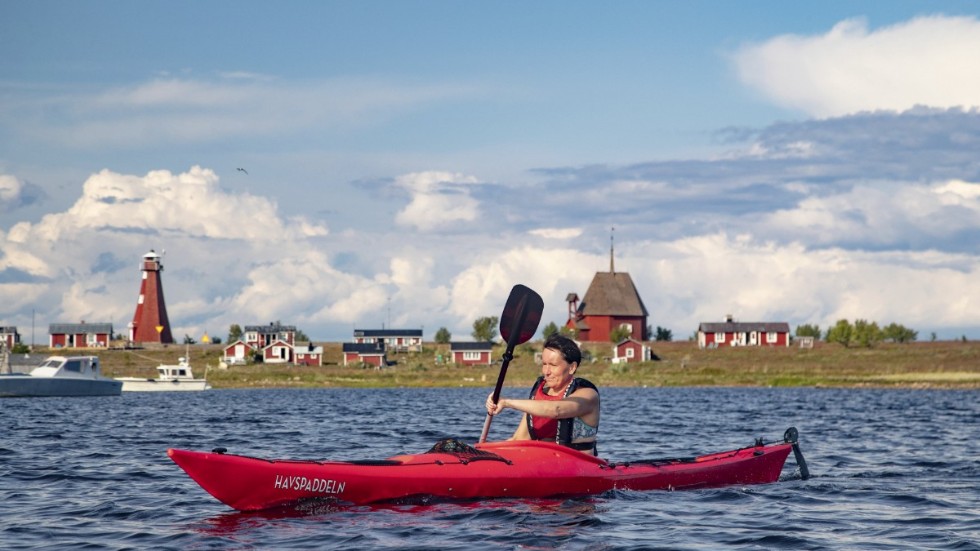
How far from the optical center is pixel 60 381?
145 ft

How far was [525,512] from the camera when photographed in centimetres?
1076

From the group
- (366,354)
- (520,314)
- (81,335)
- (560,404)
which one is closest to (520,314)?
(520,314)

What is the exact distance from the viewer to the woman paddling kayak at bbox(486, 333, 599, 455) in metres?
11.3

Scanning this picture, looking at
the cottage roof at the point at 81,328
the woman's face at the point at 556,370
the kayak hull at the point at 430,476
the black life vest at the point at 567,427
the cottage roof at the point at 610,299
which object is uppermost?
the cottage roof at the point at 610,299

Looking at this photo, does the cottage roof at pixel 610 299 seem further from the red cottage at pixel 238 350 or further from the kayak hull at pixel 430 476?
the kayak hull at pixel 430 476

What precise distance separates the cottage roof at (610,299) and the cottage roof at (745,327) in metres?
6.74

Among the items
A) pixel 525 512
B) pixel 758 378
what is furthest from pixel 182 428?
pixel 758 378

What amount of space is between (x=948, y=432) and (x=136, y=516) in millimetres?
20838

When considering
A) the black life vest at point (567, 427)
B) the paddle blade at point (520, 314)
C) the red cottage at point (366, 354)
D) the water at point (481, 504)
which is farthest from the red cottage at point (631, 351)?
the black life vest at point (567, 427)

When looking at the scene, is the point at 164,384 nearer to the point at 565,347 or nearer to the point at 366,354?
the point at 366,354

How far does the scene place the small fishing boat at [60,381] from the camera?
4353 cm

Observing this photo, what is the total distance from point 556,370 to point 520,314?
2.58 metres

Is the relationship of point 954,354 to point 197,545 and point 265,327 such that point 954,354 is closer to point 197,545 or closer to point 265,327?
point 265,327

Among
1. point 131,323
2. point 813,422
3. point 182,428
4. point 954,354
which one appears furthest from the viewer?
point 131,323
